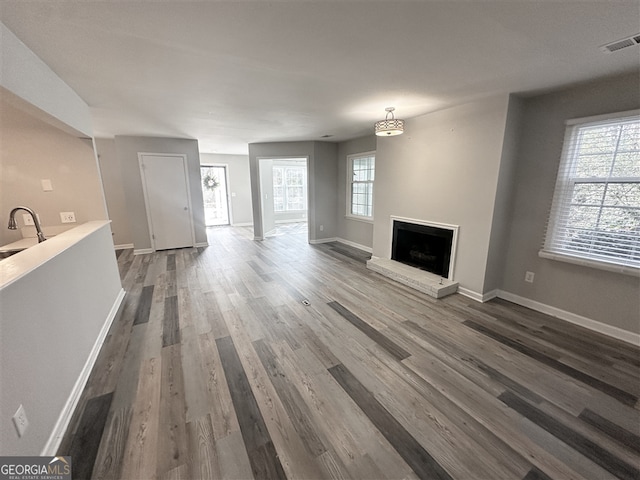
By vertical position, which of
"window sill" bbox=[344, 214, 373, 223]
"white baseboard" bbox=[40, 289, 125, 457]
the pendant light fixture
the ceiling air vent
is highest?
the ceiling air vent

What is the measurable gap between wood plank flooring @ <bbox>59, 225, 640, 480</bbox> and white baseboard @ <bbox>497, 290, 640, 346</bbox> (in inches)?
4.1

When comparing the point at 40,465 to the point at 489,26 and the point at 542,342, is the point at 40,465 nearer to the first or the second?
the point at 489,26

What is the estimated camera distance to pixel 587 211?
255 centimetres

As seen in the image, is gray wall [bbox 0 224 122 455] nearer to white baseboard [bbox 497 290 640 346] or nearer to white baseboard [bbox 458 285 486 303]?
white baseboard [bbox 458 285 486 303]

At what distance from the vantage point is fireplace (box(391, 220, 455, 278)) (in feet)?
11.6

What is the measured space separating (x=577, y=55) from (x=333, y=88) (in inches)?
74.7

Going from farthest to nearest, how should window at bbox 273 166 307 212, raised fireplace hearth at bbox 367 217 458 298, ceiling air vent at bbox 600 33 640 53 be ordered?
window at bbox 273 166 307 212, raised fireplace hearth at bbox 367 217 458 298, ceiling air vent at bbox 600 33 640 53

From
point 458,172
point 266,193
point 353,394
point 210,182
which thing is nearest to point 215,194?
point 210,182

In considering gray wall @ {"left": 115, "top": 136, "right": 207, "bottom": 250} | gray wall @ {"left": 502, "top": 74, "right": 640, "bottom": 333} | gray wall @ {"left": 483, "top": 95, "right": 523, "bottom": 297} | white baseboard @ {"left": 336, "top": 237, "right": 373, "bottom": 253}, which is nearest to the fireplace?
gray wall @ {"left": 483, "top": 95, "right": 523, "bottom": 297}

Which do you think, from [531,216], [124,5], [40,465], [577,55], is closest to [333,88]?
[124,5]

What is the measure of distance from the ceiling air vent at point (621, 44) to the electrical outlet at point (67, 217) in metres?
5.21

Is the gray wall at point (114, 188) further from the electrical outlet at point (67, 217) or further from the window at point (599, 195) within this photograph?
the window at point (599, 195)

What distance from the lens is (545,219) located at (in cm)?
282

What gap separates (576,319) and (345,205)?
14.1 ft
